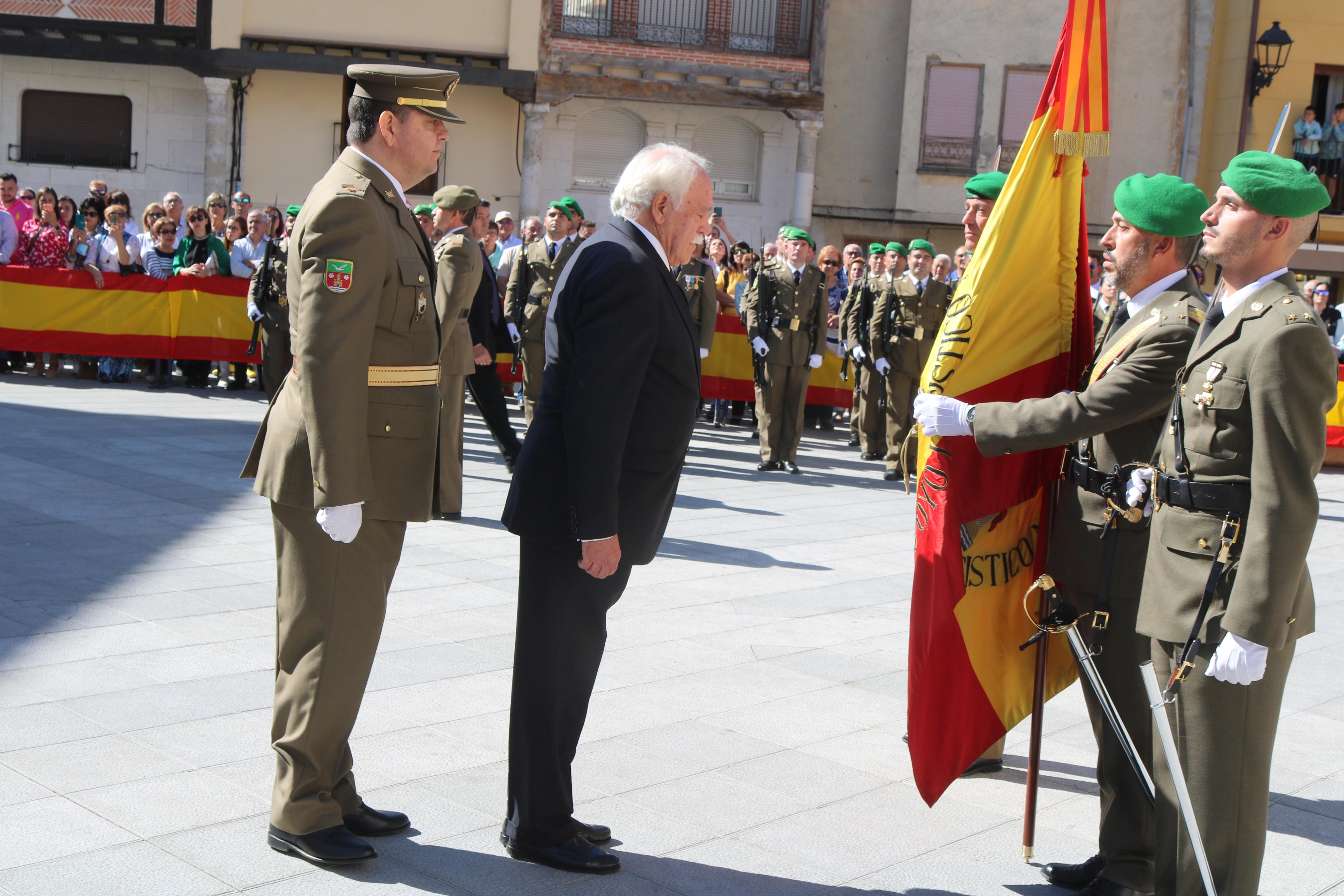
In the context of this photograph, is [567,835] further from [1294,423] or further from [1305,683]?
[1305,683]

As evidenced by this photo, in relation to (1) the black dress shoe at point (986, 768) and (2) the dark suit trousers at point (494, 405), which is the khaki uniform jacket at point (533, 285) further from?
(1) the black dress shoe at point (986, 768)

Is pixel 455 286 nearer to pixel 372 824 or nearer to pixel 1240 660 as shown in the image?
pixel 372 824

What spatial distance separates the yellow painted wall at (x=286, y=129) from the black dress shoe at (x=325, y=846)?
22.2m

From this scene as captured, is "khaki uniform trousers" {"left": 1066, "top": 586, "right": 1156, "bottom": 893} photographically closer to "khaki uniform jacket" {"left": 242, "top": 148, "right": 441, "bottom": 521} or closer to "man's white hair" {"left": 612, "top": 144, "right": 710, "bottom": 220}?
"man's white hair" {"left": 612, "top": 144, "right": 710, "bottom": 220}

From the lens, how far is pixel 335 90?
24.5 meters

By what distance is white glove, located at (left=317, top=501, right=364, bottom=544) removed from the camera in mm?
3318

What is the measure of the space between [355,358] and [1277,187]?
7.22 feet

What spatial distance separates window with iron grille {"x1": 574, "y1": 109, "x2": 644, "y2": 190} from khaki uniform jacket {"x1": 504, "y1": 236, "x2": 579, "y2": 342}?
14076 millimetres

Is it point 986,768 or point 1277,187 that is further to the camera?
point 986,768

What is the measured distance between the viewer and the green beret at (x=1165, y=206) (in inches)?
141

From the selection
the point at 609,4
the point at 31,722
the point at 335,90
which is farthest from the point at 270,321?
the point at 609,4

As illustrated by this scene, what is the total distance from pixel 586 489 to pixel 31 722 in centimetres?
217

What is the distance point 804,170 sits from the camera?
83.7 ft

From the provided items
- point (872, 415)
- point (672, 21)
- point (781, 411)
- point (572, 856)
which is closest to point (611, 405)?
point (572, 856)
